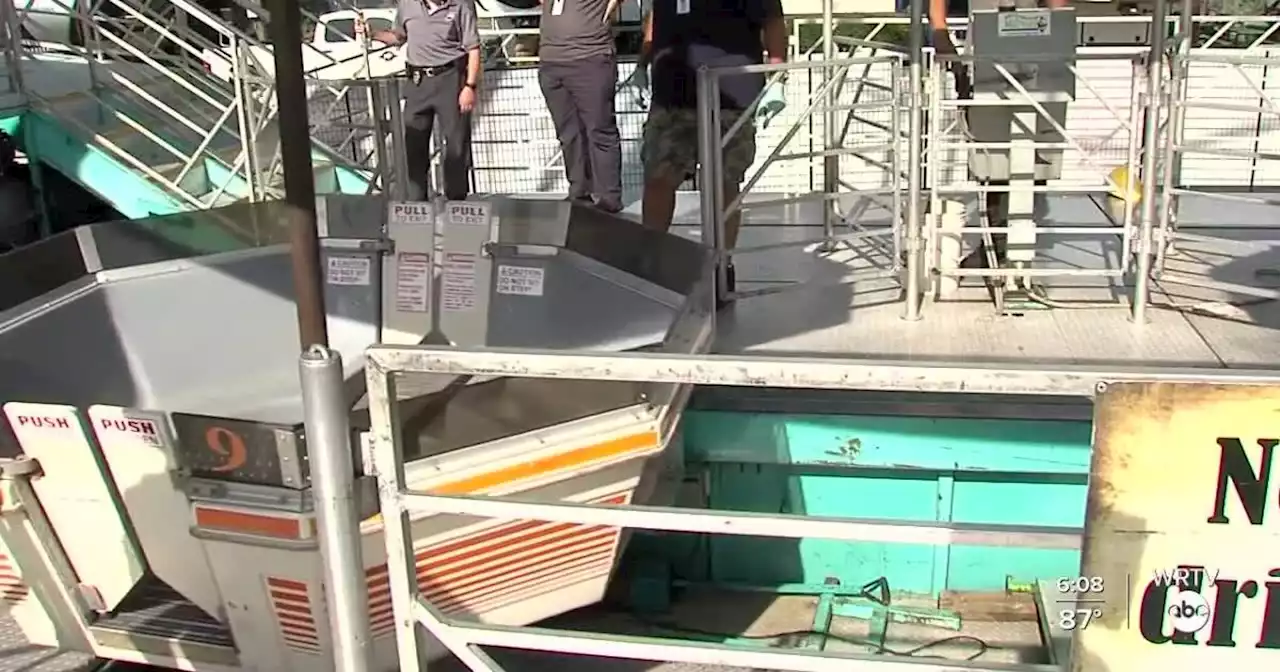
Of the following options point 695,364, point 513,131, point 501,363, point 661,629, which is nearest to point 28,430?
point 501,363

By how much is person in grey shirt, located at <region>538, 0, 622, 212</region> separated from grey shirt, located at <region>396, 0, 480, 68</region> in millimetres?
637

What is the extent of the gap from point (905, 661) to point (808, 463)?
5.48 feet

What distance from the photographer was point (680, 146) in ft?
14.7

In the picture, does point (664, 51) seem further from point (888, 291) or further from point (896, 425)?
point (896, 425)

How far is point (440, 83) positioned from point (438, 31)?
0.80 feet

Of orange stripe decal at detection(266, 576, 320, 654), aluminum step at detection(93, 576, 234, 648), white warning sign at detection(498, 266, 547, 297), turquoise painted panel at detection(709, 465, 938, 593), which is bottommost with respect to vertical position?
turquoise painted panel at detection(709, 465, 938, 593)

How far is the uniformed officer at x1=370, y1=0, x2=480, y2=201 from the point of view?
5289mm

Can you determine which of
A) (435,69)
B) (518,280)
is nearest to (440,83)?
(435,69)

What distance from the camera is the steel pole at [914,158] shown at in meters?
4.00

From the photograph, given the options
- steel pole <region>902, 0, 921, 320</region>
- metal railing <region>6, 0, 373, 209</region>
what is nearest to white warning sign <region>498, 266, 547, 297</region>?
steel pole <region>902, 0, 921, 320</region>

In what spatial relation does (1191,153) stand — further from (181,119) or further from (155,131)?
(155,131)

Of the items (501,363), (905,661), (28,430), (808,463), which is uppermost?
(501,363)

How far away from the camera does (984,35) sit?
13.7 feet

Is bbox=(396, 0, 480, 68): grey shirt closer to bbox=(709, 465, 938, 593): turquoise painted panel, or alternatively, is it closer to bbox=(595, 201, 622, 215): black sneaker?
bbox=(595, 201, 622, 215): black sneaker
